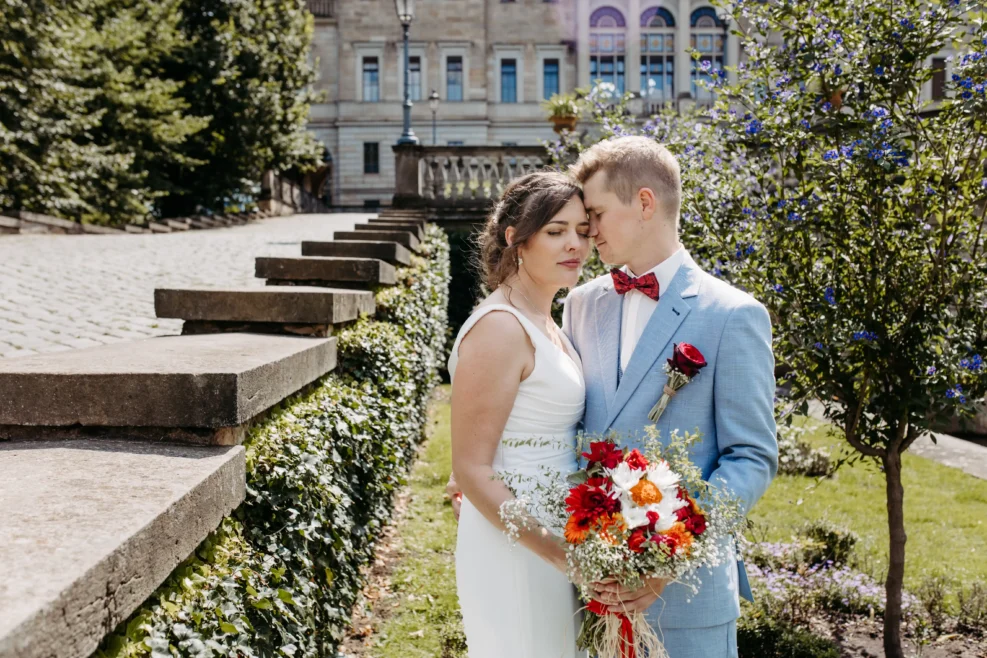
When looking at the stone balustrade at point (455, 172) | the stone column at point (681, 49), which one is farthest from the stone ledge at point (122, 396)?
the stone column at point (681, 49)

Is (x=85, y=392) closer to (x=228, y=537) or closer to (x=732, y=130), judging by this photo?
(x=228, y=537)

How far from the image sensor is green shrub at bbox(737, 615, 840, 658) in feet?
13.6

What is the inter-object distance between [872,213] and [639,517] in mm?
2743

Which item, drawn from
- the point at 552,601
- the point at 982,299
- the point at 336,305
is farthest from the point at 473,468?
the point at 982,299

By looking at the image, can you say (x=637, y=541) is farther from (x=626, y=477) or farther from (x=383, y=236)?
(x=383, y=236)

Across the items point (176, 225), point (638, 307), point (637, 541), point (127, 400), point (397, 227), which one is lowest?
point (637, 541)

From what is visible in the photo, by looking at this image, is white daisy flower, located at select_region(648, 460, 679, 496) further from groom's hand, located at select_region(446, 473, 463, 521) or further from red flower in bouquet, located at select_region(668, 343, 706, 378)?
groom's hand, located at select_region(446, 473, 463, 521)

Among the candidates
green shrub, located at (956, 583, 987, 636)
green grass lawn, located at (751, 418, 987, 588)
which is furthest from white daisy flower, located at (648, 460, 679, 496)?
green shrub, located at (956, 583, 987, 636)

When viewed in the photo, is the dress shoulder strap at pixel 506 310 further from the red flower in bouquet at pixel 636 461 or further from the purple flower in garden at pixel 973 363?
the purple flower in garden at pixel 973 363

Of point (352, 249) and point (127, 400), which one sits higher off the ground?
point (352, 249)

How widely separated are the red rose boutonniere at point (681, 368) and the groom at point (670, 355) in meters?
0.05

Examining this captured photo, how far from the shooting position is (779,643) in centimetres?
420

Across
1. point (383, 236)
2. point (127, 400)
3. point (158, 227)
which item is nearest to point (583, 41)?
point (158, 227)

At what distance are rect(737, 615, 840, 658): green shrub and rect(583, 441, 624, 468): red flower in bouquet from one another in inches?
110
